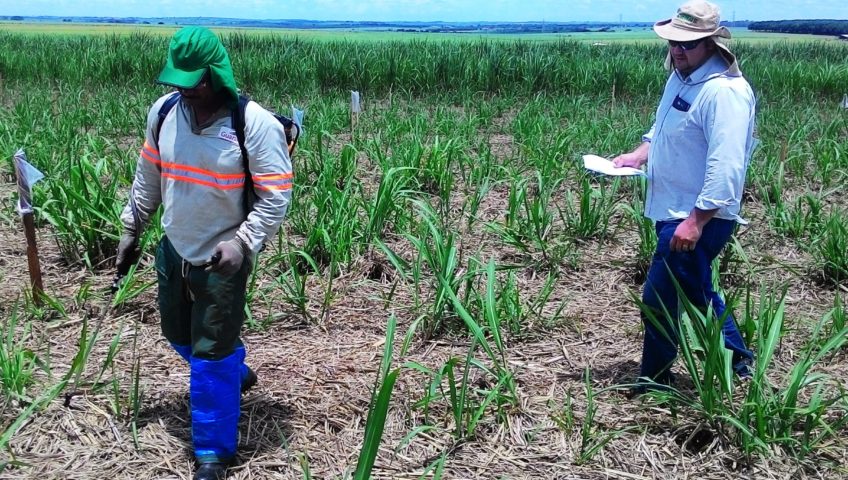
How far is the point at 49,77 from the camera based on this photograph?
1151 centimetres

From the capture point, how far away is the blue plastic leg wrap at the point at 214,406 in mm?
2045

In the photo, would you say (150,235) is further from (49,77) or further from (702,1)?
(49,77)

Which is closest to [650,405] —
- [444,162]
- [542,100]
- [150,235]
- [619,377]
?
[619,377]

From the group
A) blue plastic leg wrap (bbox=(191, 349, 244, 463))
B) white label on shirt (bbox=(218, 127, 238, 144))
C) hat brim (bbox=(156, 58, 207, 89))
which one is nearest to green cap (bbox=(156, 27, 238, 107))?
hat brim (bbox=(156, 58, 207, 89))

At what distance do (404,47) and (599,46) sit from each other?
5128mm

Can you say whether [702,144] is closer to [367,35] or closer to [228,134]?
[228,134]

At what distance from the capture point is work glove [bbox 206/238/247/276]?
6.31 ft

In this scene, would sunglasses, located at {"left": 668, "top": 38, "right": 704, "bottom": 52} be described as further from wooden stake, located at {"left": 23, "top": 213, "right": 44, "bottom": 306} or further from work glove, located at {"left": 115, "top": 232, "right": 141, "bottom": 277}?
wooden stake, located at {"left": 23, "top": 213, "right": 44, "bottom": 306}

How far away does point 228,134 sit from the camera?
6.41 ft

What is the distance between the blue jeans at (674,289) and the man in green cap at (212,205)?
3.94 ft

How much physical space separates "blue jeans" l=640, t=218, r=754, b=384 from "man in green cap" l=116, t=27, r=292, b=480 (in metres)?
1.20

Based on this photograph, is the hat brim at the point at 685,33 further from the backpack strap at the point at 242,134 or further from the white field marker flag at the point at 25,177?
the white field marker flag at the point at 25,177

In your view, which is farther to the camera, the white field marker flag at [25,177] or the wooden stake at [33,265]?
the wooden stake at [33,265]

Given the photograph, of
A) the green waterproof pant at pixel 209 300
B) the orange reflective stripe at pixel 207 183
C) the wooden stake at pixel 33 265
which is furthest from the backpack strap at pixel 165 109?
the wooden stake at pixel 33 265
